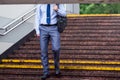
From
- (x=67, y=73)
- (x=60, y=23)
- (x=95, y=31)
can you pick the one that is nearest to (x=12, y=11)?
(x=95, y=31)

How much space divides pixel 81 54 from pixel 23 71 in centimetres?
163

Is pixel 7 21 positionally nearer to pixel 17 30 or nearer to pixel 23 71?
pixel 17 30

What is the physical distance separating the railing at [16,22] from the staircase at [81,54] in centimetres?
51

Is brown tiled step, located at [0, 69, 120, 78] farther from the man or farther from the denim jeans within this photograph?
the man

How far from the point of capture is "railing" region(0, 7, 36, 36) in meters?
11.7

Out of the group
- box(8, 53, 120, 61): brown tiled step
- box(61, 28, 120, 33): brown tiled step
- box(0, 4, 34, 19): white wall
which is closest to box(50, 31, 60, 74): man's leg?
box(8, 53, 120, 61): brown tiled step

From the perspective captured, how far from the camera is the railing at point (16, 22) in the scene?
11.7m

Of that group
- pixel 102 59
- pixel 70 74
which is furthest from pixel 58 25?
pixel 102 59

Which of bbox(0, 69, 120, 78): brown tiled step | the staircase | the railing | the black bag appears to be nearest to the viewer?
the black bag

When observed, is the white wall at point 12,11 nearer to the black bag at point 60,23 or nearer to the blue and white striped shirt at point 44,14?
the blue and white striped shirt at point 44,14

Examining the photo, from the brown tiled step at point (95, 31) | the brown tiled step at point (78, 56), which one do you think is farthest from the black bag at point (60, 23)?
the brown tiled step at point (95, 31)

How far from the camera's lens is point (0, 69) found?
10680mm

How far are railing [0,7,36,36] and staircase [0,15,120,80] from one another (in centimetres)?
51

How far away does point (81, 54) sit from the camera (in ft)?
37.2
